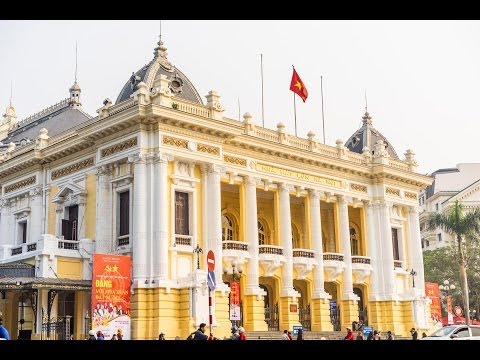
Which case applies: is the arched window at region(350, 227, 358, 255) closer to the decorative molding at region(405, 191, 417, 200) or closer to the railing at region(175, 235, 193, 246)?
the decorative molding at region(405, 191, 417, 200)

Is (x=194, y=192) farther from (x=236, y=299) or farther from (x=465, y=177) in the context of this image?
(x=465, y=177)

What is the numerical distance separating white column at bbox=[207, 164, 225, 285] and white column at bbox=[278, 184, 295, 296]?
491 cm

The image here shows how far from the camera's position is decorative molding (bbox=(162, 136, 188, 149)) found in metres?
31.8

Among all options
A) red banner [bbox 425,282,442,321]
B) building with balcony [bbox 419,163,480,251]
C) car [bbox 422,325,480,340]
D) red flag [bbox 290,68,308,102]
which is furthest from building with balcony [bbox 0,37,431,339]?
building with balcony [bbox 419,163,480,251]

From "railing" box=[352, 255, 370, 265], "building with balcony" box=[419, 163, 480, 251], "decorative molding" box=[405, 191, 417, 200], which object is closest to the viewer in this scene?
"railing" box=[352, 255, 370, 265]

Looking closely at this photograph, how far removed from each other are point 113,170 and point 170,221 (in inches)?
162

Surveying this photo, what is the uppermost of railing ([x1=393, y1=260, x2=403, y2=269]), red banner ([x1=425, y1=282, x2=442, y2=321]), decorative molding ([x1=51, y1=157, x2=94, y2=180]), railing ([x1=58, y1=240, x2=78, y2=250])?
decorative molding ([x1=51, y1=157, x2=94, y2=180])

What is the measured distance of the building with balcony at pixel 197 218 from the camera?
102 feet

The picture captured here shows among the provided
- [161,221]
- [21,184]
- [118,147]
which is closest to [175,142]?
[118,147]

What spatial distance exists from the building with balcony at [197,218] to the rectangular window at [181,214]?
0.05 m

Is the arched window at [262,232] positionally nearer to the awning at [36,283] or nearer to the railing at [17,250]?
the awning at [36,283]

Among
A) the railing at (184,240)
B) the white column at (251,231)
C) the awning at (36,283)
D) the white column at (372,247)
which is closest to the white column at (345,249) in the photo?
the white column at (372,247)
